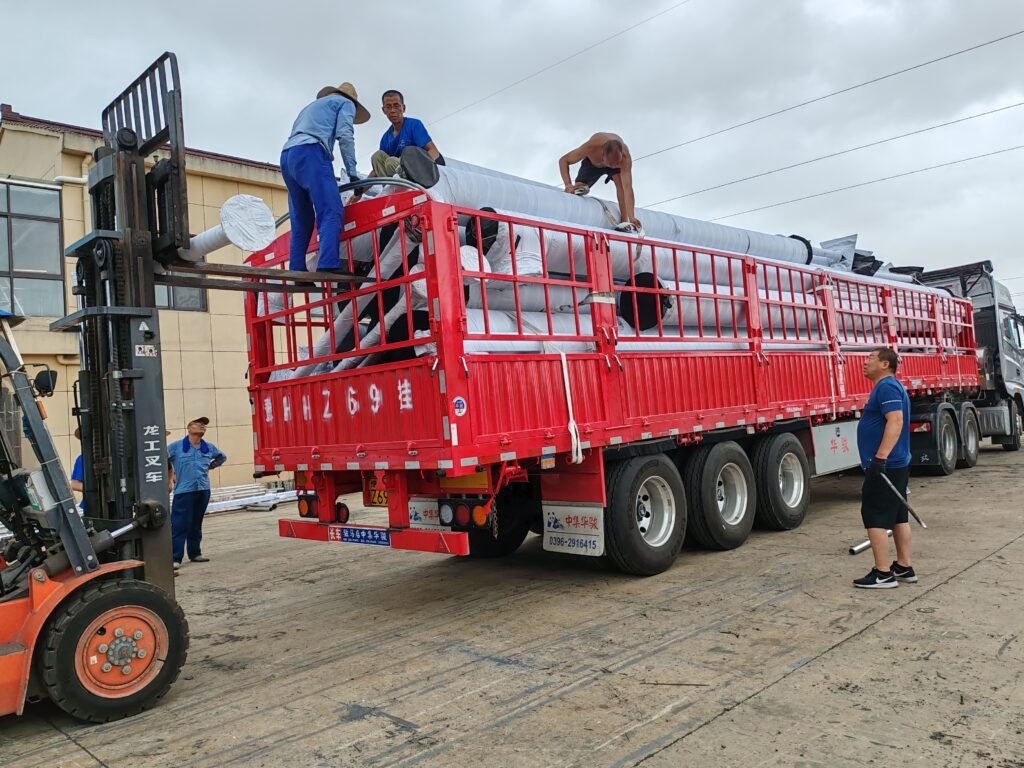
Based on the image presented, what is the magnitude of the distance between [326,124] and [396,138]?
3.56 feet

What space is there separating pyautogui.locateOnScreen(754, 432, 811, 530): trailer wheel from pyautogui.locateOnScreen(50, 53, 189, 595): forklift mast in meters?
5.67

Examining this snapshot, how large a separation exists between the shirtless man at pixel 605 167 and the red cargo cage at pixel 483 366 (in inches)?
34.1

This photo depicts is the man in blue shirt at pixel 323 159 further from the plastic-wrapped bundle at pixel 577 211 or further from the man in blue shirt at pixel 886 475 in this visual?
the man in blue shirt at pixel 886 475

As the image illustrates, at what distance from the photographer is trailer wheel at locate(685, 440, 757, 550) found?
6.98m

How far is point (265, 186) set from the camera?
16688 mm

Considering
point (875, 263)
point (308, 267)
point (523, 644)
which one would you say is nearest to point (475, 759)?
point (523, 644)

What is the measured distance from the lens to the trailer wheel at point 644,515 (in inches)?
239

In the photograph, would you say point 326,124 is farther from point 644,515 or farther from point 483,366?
point 644,515

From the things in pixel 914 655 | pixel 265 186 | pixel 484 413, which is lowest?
pixel 914 655

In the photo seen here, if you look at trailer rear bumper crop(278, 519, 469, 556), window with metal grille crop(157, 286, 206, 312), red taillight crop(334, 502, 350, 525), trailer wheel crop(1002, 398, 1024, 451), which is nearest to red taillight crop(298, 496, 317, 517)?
trailer rear bumper crop(278, 519, 469, 556)

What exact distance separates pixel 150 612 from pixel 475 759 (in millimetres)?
1888

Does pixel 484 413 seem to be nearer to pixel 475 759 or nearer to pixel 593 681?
pixel 593 681

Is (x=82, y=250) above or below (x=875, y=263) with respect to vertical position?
below

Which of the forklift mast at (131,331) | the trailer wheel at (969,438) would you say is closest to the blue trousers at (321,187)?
the forklift mast at (131,331)
